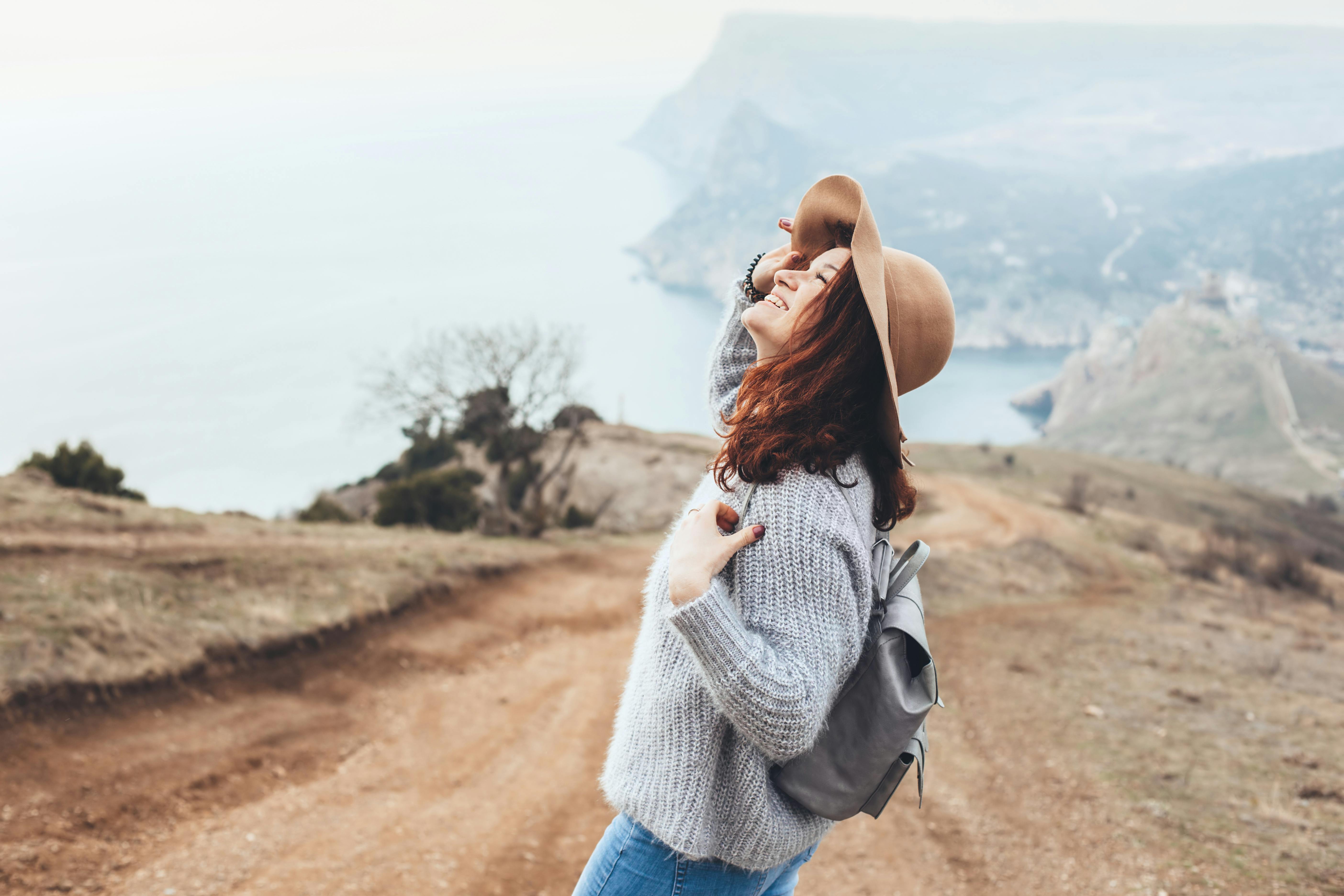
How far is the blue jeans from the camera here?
1883 mm

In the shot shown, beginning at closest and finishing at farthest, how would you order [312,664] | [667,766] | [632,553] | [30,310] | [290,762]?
[667,766]
[290,762]
[312,664]
[632,553]
[30,310]

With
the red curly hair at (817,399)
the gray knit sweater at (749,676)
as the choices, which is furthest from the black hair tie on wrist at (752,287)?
the gray knit sweater at (749,676)

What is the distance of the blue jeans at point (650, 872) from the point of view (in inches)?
74.1

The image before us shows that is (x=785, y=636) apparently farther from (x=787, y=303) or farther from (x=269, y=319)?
(x=269, y=319)

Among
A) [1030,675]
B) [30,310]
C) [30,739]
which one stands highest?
[30,310]

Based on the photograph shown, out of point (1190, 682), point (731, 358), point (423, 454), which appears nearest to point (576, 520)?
point (423, 454)

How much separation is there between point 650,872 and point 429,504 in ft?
64.3

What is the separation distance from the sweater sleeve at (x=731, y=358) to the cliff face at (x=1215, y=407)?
57.3 metres

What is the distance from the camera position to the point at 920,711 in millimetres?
1737

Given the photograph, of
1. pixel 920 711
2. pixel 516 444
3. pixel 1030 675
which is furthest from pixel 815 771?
pixel 516 444

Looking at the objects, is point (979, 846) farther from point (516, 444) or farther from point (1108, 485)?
point (1108, 485)

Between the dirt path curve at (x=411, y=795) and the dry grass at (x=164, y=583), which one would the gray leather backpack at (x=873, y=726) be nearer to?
the dirt path curve at (x=411, y=795)

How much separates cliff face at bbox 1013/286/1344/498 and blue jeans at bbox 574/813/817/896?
2271 inches

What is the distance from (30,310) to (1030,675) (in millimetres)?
115694
